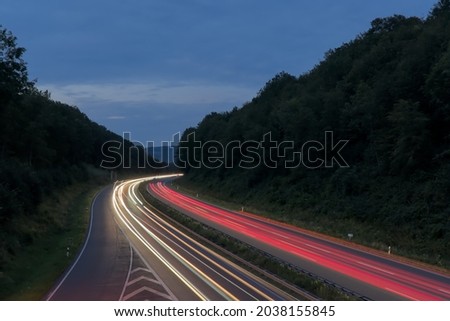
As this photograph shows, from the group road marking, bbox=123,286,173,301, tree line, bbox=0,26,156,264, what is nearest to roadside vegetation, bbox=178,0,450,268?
road marking, bbox=123,286,173,301

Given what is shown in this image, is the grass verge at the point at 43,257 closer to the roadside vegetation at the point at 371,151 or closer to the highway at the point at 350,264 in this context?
the highway at the point at 350,264

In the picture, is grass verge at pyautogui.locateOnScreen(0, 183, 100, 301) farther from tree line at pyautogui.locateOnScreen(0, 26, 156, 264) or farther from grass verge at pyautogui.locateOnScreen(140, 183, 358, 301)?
grass verge at pyautogui.locateOnScreen(140, 183, 358, 301)

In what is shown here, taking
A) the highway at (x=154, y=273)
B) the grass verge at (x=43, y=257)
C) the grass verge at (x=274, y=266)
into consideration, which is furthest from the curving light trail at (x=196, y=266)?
the grass verge at (x=43, y=257)

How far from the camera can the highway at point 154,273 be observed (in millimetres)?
20875

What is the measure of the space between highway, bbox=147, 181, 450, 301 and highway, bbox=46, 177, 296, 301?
3.68 m

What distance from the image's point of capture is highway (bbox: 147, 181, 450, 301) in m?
21.2

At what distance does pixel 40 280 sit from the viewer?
24.8 metres

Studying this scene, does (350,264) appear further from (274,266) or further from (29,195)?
(29,195)

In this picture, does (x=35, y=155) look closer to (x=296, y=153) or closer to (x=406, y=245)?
(x=296, y=153)

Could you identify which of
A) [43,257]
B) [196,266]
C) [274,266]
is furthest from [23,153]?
[274,266]

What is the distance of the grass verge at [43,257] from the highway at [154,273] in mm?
840

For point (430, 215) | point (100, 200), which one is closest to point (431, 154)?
point (430, 215)

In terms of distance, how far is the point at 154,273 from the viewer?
25.7 m

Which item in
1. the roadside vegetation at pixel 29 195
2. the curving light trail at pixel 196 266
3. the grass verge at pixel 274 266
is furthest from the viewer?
the roadside vegetation at pixel 29 195
